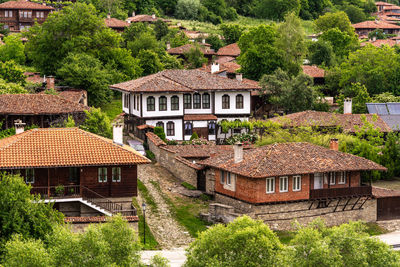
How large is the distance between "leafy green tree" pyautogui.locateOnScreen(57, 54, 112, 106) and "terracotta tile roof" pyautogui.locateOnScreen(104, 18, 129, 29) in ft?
109

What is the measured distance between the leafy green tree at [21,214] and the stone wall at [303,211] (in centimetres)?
1186

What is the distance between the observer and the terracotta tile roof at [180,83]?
59.5 metres

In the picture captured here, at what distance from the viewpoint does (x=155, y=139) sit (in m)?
54.2

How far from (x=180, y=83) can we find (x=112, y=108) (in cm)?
1001

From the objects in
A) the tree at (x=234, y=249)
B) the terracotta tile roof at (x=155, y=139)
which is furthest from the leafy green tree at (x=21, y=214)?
the terracotta tile roof at (x=155, y=139)

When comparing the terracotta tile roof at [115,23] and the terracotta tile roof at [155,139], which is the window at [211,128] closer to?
the terracotta tile roof at [155,139]

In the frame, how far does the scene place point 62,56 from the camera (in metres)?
70.9

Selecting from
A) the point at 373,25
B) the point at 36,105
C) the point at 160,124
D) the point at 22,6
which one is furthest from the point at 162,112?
the point at 373,25

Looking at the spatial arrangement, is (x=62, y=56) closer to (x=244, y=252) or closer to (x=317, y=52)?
(x=317, y=52)

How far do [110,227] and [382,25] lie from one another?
11510cm

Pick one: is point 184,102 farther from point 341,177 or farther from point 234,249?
point 234,249

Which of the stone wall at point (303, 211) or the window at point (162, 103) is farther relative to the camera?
the window at point (162, 103)

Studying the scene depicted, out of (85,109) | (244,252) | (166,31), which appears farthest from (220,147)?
(166,31)

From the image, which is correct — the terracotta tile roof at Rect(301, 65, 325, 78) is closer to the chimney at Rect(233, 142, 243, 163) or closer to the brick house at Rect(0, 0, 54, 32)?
the chimney at Rect(233, 142, 243, 163)
